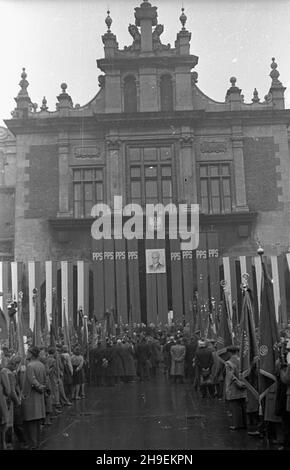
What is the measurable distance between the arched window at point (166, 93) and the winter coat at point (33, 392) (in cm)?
2286

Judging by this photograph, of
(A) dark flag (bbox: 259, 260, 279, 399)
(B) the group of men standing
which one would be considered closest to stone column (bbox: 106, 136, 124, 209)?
(B) the group of men standing

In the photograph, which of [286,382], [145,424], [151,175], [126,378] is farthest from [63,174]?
[286,382]

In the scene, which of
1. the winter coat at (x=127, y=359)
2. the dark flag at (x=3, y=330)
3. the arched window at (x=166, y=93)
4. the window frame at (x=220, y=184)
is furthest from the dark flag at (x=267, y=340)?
the arched window at (x=166, y=93)

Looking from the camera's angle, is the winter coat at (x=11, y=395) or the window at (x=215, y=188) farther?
the window at (x=215, y=188)

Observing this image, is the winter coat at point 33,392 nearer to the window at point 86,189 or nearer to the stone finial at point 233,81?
the window at point 86,189

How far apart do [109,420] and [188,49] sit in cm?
2352

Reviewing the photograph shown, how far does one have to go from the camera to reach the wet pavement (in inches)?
436

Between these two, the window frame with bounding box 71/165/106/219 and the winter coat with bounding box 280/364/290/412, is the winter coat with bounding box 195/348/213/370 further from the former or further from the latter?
the window frame with bounding box 71/165/106/219

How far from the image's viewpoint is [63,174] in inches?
1270

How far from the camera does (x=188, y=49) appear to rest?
32.6 m

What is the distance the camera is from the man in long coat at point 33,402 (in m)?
11.4

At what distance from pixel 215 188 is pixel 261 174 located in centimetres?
254

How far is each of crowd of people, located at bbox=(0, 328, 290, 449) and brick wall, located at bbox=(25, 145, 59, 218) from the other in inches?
360
